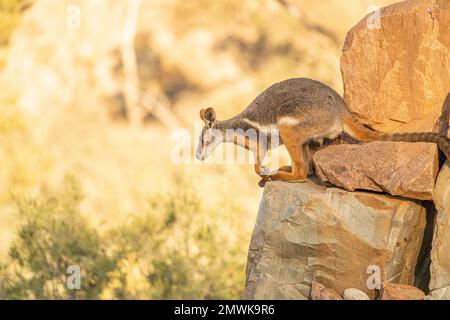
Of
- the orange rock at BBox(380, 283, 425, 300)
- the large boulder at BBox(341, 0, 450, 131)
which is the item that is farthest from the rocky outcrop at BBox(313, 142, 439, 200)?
the orange rock at BBox(380, 283, 425, 300)

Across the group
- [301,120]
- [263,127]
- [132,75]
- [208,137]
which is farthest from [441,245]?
[132,75]

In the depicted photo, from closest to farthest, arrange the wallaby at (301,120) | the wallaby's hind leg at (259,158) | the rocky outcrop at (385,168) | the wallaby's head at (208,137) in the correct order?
the rocky outcrop at (385,168) < the wallaby at (301,120) < the wallaby's hind leg at (259,158) < the wallaby's head at (208,137)

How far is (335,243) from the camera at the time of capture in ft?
20.5

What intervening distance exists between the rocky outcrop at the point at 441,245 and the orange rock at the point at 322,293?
2.41 feet

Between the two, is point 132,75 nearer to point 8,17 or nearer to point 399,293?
point 8,17

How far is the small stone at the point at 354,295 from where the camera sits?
19.2 ft

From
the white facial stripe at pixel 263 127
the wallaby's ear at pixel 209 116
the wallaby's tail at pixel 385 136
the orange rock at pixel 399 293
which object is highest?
the wallaby's ear at pixel 209 116

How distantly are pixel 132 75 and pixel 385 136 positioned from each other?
19775mm

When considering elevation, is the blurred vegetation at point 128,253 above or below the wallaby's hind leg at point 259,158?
below

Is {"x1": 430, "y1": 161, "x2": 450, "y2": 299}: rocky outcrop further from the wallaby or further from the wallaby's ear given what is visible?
the wallaby's ear

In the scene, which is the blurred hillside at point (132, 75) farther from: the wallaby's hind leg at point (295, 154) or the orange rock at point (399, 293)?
the orange rock at point (399, 293)

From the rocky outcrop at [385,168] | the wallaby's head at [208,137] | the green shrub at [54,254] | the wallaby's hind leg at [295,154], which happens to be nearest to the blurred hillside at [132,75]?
the green shrub at [54,254]

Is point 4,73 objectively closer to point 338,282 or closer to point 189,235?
point 189,235

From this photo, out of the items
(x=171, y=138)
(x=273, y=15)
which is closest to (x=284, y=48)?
(x=273, y=15)
